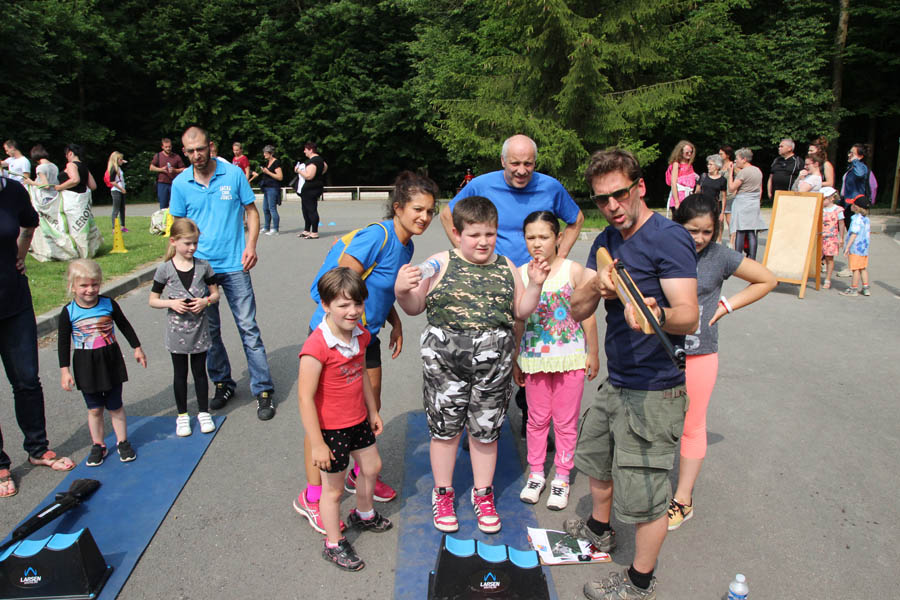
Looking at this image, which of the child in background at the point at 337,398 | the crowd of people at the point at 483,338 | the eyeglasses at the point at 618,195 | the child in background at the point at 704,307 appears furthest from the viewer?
the child in background at the point at 704,307

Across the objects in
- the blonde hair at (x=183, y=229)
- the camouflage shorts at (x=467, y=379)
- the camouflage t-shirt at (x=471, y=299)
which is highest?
the blonde hair at (x=183, y=229)

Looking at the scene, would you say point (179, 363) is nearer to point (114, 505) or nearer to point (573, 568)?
point (114, 505)

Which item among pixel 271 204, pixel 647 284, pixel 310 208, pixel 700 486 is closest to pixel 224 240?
pixel 647 284

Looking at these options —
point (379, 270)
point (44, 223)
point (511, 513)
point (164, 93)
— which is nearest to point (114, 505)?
point (379, 270)

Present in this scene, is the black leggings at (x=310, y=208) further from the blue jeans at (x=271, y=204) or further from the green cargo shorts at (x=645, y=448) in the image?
the green cargo shorts at (x=645, y=448)

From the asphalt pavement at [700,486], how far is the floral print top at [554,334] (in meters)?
0.86

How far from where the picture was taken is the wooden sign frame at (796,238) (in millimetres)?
9227

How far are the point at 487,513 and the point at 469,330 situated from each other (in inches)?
41.8

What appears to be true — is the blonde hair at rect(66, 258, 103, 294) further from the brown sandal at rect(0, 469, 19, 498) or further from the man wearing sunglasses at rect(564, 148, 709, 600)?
the man wearing sunglasses at rect(564, 148, 709, 600)

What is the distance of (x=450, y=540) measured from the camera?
2957 millimetres

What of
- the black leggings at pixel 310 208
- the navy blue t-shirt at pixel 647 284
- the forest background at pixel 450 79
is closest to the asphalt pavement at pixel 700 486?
the navy blue t-shirt at pixel 647 284

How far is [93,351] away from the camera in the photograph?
4.12 metres

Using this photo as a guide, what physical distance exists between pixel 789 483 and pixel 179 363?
4.20 m

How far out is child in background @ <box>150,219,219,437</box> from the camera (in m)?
4.57
